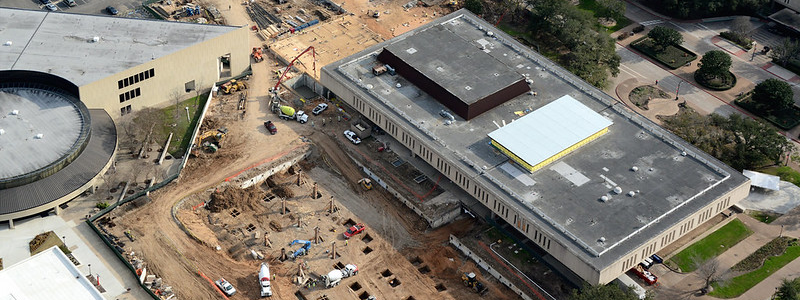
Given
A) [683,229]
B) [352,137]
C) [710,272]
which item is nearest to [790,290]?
[710,272]

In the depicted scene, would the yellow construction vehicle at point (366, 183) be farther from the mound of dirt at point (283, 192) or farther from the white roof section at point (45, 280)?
the white roof section at point (45, 280)

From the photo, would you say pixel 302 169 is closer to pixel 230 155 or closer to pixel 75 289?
pixel 230 155

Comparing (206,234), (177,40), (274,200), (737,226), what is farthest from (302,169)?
(737,226)

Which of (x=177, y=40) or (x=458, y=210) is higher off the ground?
(x=177, y=40)

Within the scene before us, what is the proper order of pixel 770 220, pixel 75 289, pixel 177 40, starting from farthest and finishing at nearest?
pixel 177 40 → pixel 770 220 → pixel 75 289

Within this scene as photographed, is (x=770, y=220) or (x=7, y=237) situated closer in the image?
(x=7, y=237)

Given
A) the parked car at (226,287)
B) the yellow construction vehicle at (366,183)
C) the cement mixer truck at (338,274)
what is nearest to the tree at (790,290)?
the cement mixer truck at (338,274)
